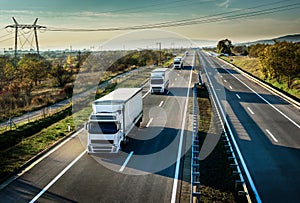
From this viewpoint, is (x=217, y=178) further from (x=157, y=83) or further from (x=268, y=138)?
(x=157, y=83)

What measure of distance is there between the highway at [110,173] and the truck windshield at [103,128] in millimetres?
1528

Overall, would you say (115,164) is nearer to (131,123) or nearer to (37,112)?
(131,123)

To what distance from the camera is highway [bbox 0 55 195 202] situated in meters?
11.3

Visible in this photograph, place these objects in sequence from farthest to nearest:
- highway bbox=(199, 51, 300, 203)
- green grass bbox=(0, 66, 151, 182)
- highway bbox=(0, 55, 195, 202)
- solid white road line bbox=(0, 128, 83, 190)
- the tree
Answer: the tree
green grass bbox=(0, 66, 151, 182)
solid white road line bbox=(0, 128, 83, 190)
highway bbox=(199, 51, 300, 203)
highway bbox=(0, 55, 195, 202)

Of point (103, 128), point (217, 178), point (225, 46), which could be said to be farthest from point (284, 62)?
point (225, 46)

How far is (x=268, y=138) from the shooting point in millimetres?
17828

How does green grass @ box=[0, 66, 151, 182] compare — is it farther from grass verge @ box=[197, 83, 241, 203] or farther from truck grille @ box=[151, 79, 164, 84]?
truck grille @ box=[151, 79, 164, 84]

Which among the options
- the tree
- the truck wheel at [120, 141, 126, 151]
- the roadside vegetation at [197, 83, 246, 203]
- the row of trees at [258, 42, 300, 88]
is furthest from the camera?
the tree

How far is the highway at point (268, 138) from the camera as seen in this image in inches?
464

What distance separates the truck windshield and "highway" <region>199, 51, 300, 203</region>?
7.44 m

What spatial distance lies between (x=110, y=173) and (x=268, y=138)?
10.9 m

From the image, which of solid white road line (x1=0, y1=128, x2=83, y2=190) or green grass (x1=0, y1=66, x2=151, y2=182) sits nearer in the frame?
solid white road line (x1=0, y1=128, x2=83, y2=190)

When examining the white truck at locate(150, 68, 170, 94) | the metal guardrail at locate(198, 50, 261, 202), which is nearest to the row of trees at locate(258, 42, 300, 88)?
the white truck at locate(150, 68, 170, 94)

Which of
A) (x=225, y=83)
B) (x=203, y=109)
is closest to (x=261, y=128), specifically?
(x=203, y=109)
